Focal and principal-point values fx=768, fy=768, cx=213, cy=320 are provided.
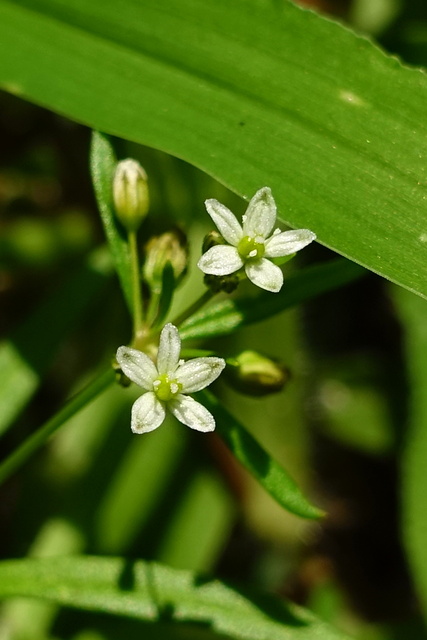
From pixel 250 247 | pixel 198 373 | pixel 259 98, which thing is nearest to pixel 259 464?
pixel 198 373

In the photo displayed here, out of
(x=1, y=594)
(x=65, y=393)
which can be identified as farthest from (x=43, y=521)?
(x=1, y=594)

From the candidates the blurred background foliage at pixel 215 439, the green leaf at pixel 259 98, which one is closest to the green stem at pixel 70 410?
the green leaf at pixel 259 98

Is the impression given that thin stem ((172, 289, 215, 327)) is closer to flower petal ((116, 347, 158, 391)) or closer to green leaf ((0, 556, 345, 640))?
flower petal ((116, 347, 158, 391))

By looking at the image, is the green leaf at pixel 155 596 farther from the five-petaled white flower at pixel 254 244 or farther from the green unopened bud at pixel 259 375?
the five-petaled white flower at pixel 254 244

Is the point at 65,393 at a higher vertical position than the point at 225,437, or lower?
lower

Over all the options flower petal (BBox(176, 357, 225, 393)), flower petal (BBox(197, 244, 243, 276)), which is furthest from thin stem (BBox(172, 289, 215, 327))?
flower petal (BBox(176, 357, 225, 393))

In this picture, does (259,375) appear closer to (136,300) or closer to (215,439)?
(136,300)

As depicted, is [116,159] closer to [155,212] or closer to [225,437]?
[225,437]
